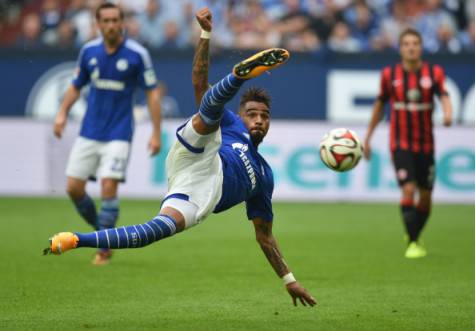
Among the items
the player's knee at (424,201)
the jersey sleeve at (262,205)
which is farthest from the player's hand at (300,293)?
the player's knee at (424,201)

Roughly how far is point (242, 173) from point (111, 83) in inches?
150

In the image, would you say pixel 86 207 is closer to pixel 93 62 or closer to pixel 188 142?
pixel 93 62

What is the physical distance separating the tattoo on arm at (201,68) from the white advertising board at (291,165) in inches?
390

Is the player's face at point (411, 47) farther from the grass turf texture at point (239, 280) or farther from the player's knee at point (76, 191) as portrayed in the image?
the player's knee at point (76, 191)

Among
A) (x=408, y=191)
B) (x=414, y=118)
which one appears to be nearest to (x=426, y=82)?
(x=414, y=118)

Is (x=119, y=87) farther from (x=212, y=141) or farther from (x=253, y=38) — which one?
(x=253, y=38)

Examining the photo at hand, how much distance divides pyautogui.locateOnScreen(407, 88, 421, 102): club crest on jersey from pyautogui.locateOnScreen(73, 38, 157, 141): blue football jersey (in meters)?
2.89

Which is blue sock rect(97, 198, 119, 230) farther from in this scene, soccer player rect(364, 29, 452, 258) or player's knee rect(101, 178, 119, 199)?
soccer player rect(364, 29, 452, 258)

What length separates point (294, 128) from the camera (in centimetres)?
1728

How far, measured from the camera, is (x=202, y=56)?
273 inches

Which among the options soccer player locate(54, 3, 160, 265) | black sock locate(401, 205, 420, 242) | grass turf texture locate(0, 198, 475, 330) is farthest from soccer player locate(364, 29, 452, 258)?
soccer player locate(54, 3, 160, 265)

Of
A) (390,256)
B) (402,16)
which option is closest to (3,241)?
(390,256)

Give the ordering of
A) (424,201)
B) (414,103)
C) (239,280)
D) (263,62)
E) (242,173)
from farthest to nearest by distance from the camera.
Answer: (414,103)
(424,201)
(239,280)
(242,173)
(263,62)

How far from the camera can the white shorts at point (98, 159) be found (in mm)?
10312
